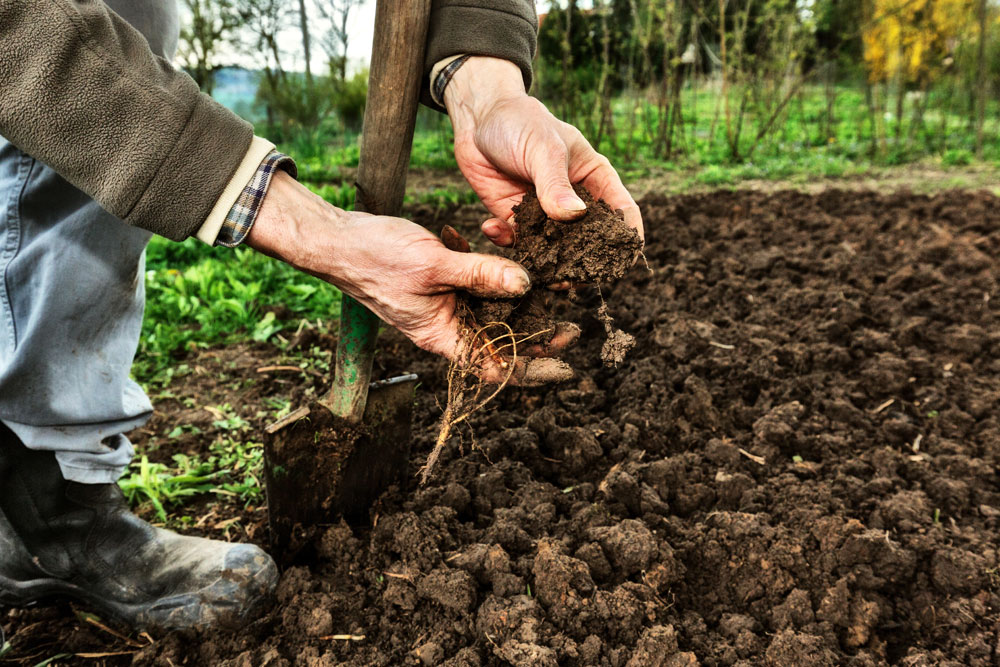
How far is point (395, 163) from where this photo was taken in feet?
6.02

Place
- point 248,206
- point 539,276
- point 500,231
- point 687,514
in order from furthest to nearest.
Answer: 1. point 687,514
2. point 500,231
3. point 539,276
4. point 248,206

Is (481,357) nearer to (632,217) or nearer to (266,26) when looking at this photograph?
(632,217)

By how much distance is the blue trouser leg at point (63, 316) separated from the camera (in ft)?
5.20

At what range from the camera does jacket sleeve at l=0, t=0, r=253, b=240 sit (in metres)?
1.22

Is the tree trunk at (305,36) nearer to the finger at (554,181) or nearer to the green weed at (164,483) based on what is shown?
the green weed at (164,483)

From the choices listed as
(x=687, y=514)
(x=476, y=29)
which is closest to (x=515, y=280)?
(x=476, y=29)

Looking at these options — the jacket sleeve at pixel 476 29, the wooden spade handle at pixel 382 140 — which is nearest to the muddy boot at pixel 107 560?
the wooden spade handle at pixel 382 140

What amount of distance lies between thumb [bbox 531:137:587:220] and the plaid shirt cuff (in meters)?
0.57

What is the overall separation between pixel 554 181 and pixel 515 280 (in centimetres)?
24

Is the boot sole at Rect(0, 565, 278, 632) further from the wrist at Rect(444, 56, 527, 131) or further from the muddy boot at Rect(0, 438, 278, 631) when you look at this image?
the wrist at Rect(444, 56, 527, 131)

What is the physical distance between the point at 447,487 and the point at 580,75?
802 centimetres

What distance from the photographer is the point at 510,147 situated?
5.78 ft

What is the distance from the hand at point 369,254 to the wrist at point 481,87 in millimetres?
526

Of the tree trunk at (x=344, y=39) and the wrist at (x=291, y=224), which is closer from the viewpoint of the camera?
the wrist at (x=291, y=224)
